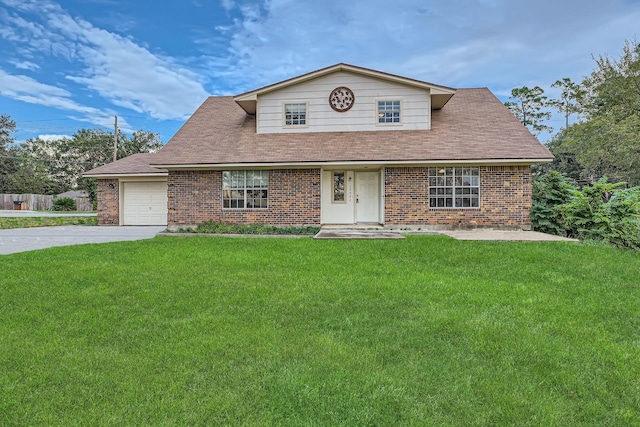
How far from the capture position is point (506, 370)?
2.89 meters

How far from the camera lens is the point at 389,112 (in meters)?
13.0

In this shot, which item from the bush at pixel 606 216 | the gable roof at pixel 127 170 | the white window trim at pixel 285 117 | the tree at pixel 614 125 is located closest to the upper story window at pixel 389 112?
the white window trim at pixel 285 117

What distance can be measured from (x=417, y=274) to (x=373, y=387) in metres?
3.57

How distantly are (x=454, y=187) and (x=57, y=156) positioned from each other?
58.7 meters

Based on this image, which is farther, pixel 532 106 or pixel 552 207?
pixel 532 106

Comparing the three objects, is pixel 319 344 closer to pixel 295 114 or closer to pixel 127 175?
pixel 295 114

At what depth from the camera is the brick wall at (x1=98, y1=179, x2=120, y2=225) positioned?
53.1 ft

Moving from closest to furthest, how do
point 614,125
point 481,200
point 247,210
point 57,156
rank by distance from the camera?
point 481,200, point 247,210, point 614,125, point 57,156

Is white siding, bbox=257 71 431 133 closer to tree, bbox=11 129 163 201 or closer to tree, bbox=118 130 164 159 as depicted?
tree, bbox=118 130 164 159

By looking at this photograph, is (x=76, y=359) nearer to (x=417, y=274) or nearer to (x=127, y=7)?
(x=417, y=274)

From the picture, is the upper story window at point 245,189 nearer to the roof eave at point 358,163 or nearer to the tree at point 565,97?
the roof eave at point 358,163

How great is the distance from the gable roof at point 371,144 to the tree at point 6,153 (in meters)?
44.7

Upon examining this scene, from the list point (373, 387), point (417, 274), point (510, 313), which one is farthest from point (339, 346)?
point (417, 274)

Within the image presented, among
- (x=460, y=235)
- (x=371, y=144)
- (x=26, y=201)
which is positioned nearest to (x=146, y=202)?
(x=371, y=144)
